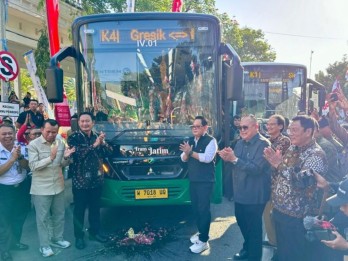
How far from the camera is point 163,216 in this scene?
6.45 metres

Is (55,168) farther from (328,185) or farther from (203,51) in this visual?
(328,185)

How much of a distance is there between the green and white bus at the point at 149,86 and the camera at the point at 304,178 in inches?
92.8

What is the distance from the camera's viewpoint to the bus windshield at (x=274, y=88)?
1114 centimetres

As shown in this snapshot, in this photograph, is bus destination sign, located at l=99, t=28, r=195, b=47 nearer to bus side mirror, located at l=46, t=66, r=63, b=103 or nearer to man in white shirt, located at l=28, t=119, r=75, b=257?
bus side mirror, located at l=46, t=66, r=63, b=103

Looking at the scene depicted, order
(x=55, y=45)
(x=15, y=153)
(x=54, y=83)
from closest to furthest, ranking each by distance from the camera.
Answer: (x=15, y=153) < (x=54, y=83) < (x=55, y=45)

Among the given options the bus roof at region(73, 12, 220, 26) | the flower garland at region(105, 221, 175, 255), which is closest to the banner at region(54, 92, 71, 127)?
the bus roof at region(73, 12, 220, 26)

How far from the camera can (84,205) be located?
5051 millimetres

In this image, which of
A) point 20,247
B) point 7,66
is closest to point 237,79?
point 20,247

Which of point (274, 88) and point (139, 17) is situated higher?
point (139, 17)

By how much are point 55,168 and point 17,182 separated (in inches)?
20.8

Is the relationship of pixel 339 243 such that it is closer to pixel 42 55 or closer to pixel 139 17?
pixel 139 17

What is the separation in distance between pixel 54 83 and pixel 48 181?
1.41 metres

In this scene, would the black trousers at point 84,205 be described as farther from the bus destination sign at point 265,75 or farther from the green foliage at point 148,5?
the green foliage at point 148,5

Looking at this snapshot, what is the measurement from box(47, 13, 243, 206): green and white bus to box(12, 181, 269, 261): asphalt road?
26.2 inches
